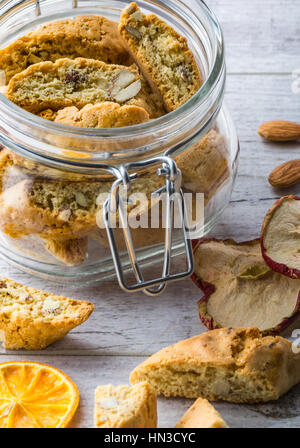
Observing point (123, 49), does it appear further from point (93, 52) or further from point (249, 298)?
point (249, 298)

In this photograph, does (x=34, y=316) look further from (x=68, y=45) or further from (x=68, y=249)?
(x=68, y=45)

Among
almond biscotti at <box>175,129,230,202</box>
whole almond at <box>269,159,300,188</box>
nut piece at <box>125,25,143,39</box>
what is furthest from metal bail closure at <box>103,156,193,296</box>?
whole almond at <box>269,159,300,188</box>

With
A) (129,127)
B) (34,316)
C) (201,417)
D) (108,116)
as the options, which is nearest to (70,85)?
(108,116)

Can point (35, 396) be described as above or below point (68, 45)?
Answer: below

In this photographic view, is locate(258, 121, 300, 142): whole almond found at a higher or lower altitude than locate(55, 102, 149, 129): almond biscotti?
lower

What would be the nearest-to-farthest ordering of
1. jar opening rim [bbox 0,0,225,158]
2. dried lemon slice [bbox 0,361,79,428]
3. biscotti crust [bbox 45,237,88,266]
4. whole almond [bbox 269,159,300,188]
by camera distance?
jar opening rim [bbox 0,0,225,158], dried lemon slice [bbox 0,361,79,428], biscotti crust [bbox 45,237,88,266], whole almond [bbox 269,159,300,188]

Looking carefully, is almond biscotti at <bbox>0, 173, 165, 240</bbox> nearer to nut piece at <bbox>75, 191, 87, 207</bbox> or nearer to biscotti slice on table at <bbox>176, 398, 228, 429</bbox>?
nut piece at <bbox>75, 191, 87, 207</bbox>
